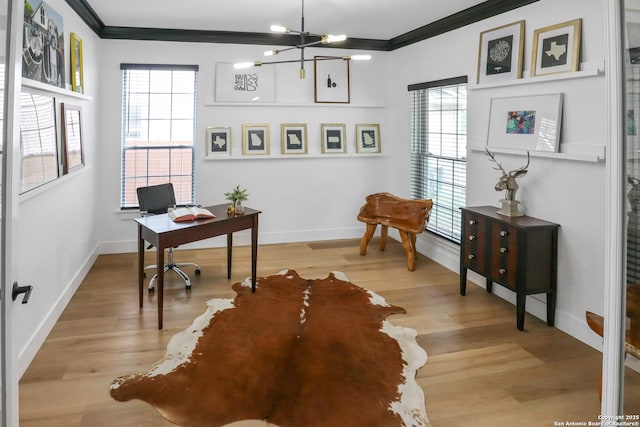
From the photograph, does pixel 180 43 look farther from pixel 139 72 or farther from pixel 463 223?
pixel 463 223

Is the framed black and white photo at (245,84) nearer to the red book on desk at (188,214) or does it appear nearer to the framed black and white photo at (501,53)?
the red book on desk at (188,214)

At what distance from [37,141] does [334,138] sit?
391 cm

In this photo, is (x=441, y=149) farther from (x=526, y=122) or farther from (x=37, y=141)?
(x=37, y=141)

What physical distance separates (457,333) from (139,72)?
15.5ft

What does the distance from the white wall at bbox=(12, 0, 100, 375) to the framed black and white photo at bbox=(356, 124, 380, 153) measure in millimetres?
3329

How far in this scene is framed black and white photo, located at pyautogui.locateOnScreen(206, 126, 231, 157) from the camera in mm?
5934

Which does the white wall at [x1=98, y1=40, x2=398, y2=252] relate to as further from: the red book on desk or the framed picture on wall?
the red book on desk

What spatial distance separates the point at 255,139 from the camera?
611cm

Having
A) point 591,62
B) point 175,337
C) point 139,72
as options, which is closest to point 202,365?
point 175,337

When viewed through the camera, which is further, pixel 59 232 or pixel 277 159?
pixel 277 159

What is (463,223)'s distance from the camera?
4.30 metres

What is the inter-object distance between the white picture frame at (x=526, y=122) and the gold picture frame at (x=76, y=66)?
12.7 feet

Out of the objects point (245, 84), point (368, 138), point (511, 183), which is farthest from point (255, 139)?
point (511, 183)

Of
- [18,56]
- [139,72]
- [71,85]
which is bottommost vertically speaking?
[18,56]
